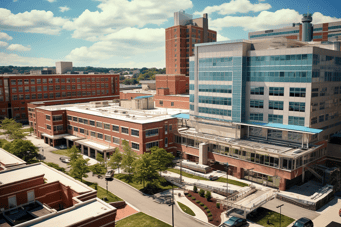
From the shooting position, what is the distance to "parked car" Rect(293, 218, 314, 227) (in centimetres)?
3872

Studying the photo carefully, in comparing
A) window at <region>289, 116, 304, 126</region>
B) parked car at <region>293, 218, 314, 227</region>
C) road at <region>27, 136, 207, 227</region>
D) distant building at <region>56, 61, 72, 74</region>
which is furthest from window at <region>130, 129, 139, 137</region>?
distant building at <region>56, 61, 72, 74</region>

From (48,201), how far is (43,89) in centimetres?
10391

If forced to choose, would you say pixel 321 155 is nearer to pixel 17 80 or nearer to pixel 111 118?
pixel 111 118

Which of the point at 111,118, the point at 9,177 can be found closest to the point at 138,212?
the point at 9,177

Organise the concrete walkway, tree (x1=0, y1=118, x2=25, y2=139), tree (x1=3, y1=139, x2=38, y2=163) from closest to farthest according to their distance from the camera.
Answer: the concrete walkway → tree (x1=3, y1=139, x2=38, y2=163) → tree (x1=0, y1=118, x2=25, y2=139)

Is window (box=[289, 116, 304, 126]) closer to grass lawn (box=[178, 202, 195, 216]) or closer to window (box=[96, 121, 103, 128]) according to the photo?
grass lawn (box=[178, 202, 195, 216])

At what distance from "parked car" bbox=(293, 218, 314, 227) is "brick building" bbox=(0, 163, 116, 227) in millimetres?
26936

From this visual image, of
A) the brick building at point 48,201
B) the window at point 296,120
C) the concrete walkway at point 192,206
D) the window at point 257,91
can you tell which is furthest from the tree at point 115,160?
the window at point 296,120

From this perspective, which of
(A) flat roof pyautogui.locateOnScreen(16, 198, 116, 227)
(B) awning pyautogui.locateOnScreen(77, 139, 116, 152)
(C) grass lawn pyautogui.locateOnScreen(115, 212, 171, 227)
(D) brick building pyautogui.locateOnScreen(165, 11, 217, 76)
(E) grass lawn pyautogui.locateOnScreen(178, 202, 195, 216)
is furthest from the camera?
(D) brick building pyautogui.locateOnScreen(165, 11, 217, 76)

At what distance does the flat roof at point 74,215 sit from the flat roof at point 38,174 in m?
4.67

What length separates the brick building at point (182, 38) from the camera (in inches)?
5364

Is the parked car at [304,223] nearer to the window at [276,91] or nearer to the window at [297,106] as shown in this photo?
the window at [297,106]

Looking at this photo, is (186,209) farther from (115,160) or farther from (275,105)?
(275,105)

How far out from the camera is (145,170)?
50406 millimetres
